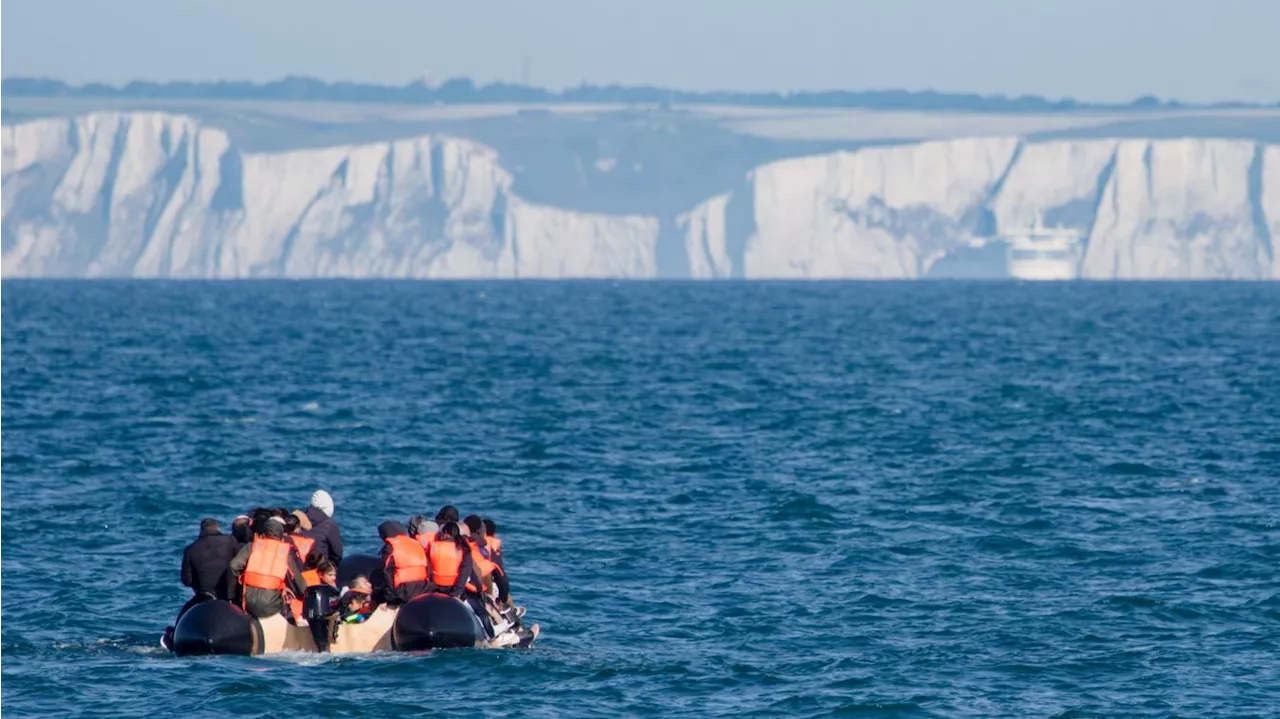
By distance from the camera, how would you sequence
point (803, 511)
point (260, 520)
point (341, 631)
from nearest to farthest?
point (260, 520) → point (341, 631) → point (803, 511)

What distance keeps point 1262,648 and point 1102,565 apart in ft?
17.4

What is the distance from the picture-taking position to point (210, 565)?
22406mm

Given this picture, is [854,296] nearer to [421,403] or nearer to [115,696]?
[421,403]

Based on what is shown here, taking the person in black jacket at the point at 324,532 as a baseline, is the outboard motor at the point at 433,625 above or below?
below

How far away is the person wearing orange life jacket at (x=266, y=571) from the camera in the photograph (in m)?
22.2

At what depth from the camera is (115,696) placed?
20.6 m

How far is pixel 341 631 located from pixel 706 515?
1190 centimetres

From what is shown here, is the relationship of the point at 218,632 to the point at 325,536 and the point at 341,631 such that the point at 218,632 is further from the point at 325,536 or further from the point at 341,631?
the point at 325,536

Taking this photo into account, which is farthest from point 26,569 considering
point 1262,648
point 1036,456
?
point 1036,456

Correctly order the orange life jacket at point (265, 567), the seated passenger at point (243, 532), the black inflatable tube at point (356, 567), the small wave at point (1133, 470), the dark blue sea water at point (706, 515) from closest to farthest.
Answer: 1. the dark blue sea water at point (706, 515)
2. the orange life jacket at point (265, 567)
3. the seated passenger at point (243, 532)
4. the black inflatable tube at point (356, 567)
5. the small wave at point (1133, 470)

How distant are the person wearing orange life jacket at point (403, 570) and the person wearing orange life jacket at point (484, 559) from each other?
2.18 feet

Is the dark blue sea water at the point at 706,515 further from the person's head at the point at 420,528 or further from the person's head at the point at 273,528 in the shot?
the person's head at the point at 420,528

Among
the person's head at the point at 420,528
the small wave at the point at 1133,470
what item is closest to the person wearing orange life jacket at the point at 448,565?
the person's head at the point at 420,528

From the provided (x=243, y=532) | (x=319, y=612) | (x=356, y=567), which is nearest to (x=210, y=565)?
(x=243, y=532)
